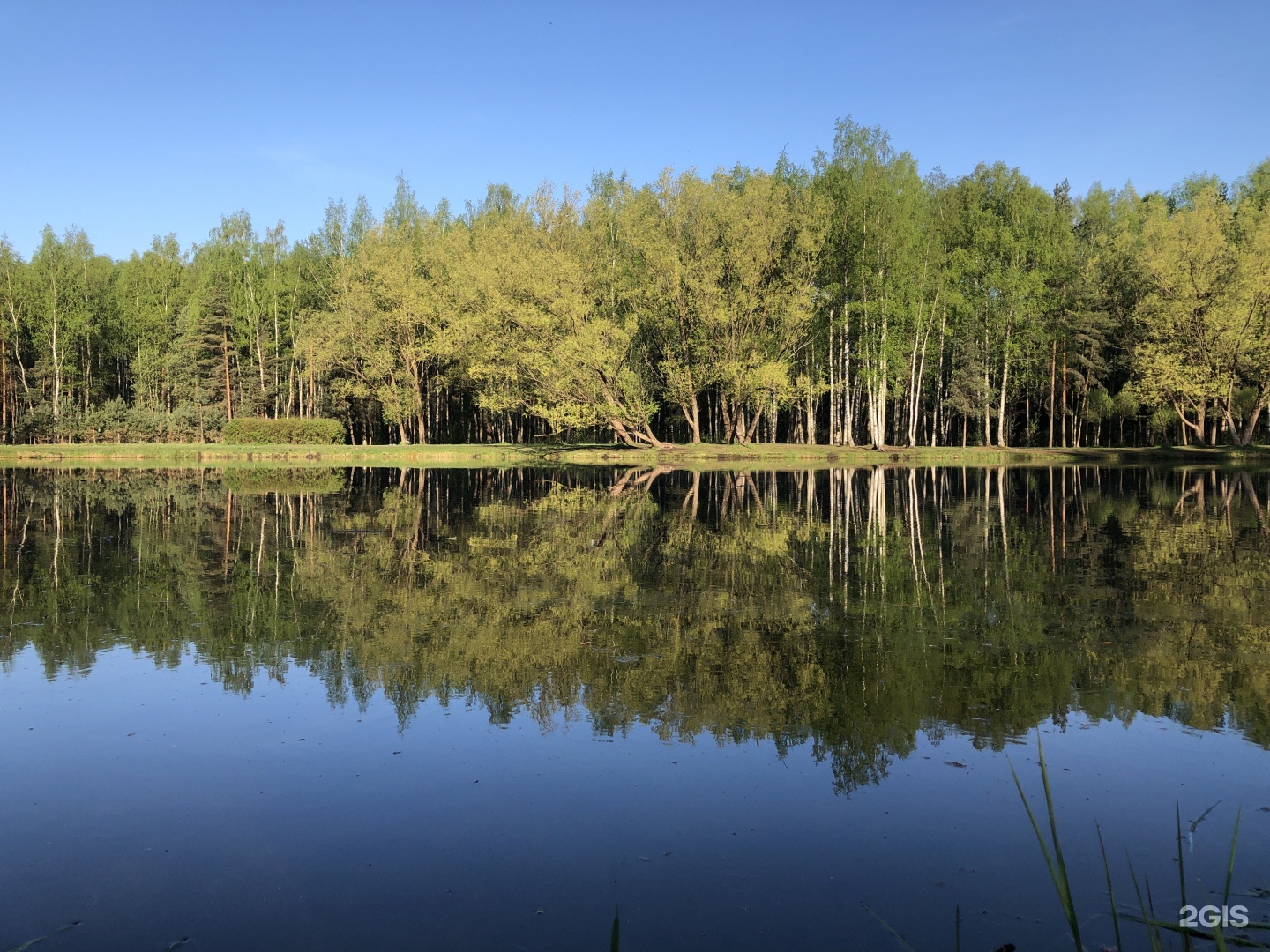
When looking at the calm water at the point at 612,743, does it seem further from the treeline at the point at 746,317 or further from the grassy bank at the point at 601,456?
the treeline at the point at 746,317

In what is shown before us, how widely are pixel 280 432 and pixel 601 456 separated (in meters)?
22.4

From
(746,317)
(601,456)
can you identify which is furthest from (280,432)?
(746,317)

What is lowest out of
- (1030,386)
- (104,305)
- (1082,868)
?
(1082,868)

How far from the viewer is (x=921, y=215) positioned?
5431 centimetres

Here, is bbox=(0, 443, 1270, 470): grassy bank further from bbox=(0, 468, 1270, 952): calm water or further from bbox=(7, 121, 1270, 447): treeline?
bbox=(0, 468, 1270, 952): calm water

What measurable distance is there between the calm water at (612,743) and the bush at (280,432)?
142ft

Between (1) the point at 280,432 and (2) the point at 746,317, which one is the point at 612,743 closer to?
(2) the point at 746,317

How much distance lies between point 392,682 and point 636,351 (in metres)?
47.6

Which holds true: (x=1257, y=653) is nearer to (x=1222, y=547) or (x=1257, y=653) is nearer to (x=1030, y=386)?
(x=1222, y=547)

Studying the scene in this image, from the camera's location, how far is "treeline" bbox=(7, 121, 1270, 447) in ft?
163

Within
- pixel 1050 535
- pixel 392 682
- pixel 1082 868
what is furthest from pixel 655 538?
pixel 1082 868

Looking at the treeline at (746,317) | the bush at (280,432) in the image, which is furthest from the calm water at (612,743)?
the bush at (280,432)

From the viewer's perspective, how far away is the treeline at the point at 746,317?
49719 mm

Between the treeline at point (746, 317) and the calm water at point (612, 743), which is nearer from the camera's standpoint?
the calm water at point (612, 743)
